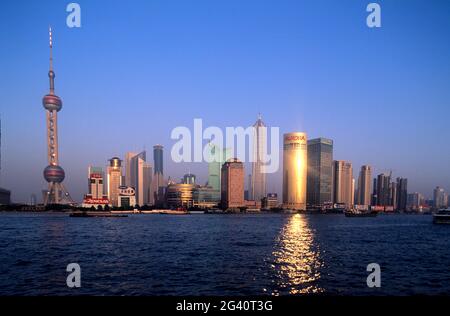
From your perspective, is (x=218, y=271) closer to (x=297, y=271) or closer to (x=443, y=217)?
(x=297, y=271)

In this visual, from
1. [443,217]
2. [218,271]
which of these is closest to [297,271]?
[218,271]

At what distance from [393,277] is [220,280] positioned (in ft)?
48.8

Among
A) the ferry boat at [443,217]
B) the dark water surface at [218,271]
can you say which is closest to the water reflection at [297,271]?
the dark water surface at [218,271]

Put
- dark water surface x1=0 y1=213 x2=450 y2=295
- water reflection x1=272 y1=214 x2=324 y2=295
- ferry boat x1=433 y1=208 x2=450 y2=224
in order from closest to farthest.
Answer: dark water surface x1=0 y1=213 x2=450 y2=295 → water reflection x1=272 y1=214 x2=324 y2=295 → ferry boat x1=433 y1=208 x2=450 y2=224

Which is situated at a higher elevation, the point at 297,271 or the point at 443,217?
the point at 297,271

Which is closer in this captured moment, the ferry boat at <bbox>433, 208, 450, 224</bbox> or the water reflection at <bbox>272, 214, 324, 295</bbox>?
the water reflection at <bbox>272, 214, 324, 295</bbox>

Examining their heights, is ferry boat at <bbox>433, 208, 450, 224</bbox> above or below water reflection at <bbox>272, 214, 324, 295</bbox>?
below

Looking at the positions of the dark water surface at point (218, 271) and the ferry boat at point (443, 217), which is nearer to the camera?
the dark water surface at point (218, 271)

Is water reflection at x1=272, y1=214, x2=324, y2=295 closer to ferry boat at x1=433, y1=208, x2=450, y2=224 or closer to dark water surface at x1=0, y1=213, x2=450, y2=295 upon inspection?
dark water surface at x1=0, y1=213, x2=450, y2=295

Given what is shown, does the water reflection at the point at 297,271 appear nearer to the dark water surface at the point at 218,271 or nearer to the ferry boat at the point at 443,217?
the dark water surface at the point at 218,271

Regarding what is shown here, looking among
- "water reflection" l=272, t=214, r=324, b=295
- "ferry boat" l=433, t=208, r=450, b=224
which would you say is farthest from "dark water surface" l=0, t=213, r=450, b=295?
"ferry boat" l=433, t=208, r=450, b=224
